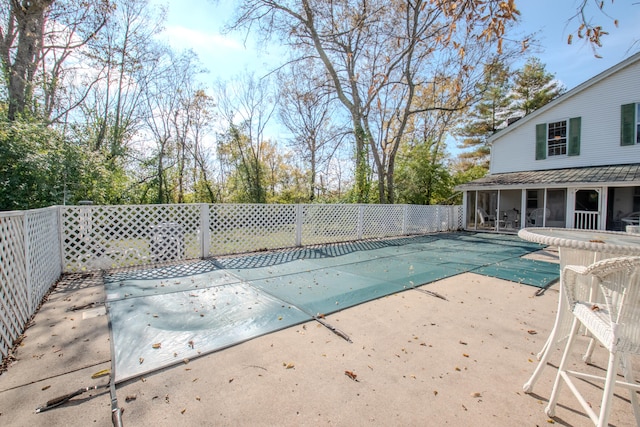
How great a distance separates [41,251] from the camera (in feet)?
12.0

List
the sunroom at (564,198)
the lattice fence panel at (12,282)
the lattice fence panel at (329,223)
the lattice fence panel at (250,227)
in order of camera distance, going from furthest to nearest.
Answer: the sunroom at (564,198) < the lattice fence panel at (329,223) < the lattice fence panel at (250,227) < the lattice fence panel at (12,282)

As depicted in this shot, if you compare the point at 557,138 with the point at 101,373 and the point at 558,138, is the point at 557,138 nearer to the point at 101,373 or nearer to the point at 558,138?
the point at 558,138

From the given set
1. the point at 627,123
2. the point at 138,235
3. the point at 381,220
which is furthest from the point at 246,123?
the point at 627,123

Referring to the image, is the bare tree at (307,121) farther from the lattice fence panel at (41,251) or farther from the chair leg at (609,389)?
the chair leg at (609,389)

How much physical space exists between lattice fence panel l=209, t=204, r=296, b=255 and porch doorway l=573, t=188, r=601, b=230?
1042 centimetres

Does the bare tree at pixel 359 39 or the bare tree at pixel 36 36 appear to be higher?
the bare tree at pixel 359 39

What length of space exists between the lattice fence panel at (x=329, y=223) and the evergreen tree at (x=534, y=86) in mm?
18066

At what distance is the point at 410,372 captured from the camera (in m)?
2.18

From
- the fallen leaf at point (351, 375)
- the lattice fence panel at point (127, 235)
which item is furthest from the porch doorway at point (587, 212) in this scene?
the lattice fence panel at point (127, 235)

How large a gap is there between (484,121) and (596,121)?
11.2m

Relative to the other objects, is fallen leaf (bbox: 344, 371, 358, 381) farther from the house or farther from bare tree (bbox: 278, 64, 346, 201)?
bare tree (bbox: 278, 64, 346, 201)

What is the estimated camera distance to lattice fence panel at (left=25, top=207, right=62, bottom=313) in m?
3.18

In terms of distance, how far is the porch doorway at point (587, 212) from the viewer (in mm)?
9992

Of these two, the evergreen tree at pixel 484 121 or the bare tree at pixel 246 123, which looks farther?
the evergreen tree at pixel 484 121
